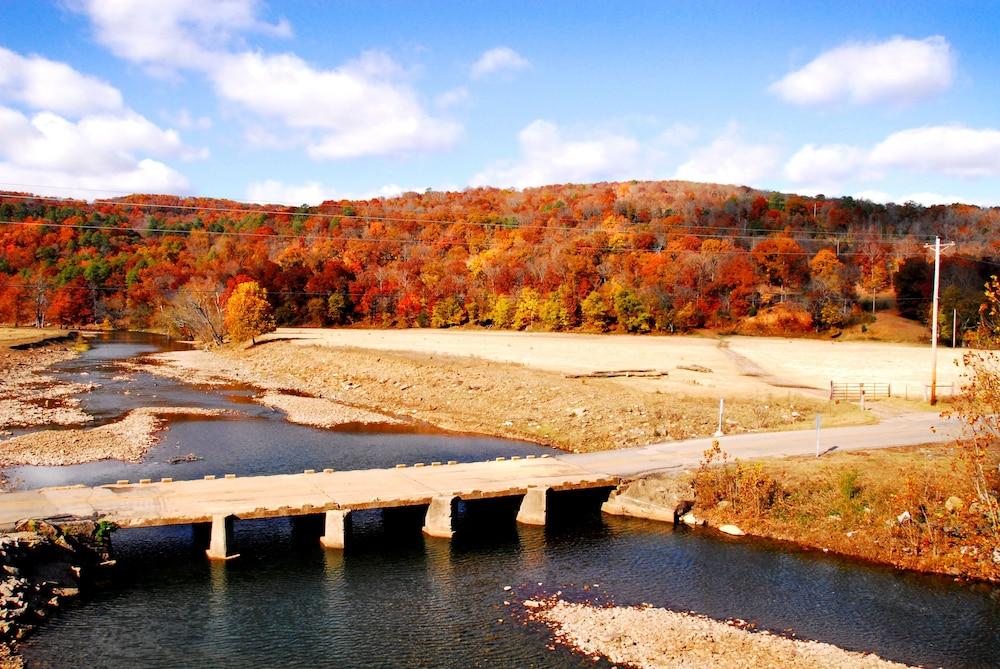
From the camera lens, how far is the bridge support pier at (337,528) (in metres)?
20.7

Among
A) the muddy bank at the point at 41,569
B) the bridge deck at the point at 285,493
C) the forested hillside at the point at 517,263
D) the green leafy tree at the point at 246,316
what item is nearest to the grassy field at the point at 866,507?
the bridge deck at the point at 285,493

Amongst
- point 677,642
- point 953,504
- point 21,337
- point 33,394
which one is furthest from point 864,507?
point 21,337

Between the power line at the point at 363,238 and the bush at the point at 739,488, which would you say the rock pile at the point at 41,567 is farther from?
the power line at the point at 363,238

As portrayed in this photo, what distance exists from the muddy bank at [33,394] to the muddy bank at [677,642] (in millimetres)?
29714

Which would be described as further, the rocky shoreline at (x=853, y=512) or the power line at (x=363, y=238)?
the power line at (x=363, y=238)

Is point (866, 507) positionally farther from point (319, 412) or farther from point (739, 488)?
point (319, 412)

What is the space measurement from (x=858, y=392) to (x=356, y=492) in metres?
31.3

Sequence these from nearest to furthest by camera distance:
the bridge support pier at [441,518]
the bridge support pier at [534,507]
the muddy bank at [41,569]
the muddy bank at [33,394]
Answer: the muddy bank at [41,569] → the bridge support pier at [441,518] → the bridge support pier at [534,507] → the muddy bank at [33,394]

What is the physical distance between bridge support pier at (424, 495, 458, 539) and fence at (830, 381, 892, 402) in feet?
80.8

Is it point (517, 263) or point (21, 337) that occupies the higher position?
point (517, 263)

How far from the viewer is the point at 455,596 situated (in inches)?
699

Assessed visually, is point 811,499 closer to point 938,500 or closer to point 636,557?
point 938,500

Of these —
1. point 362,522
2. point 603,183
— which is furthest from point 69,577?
point 603,183

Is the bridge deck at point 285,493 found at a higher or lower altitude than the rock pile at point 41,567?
higher
